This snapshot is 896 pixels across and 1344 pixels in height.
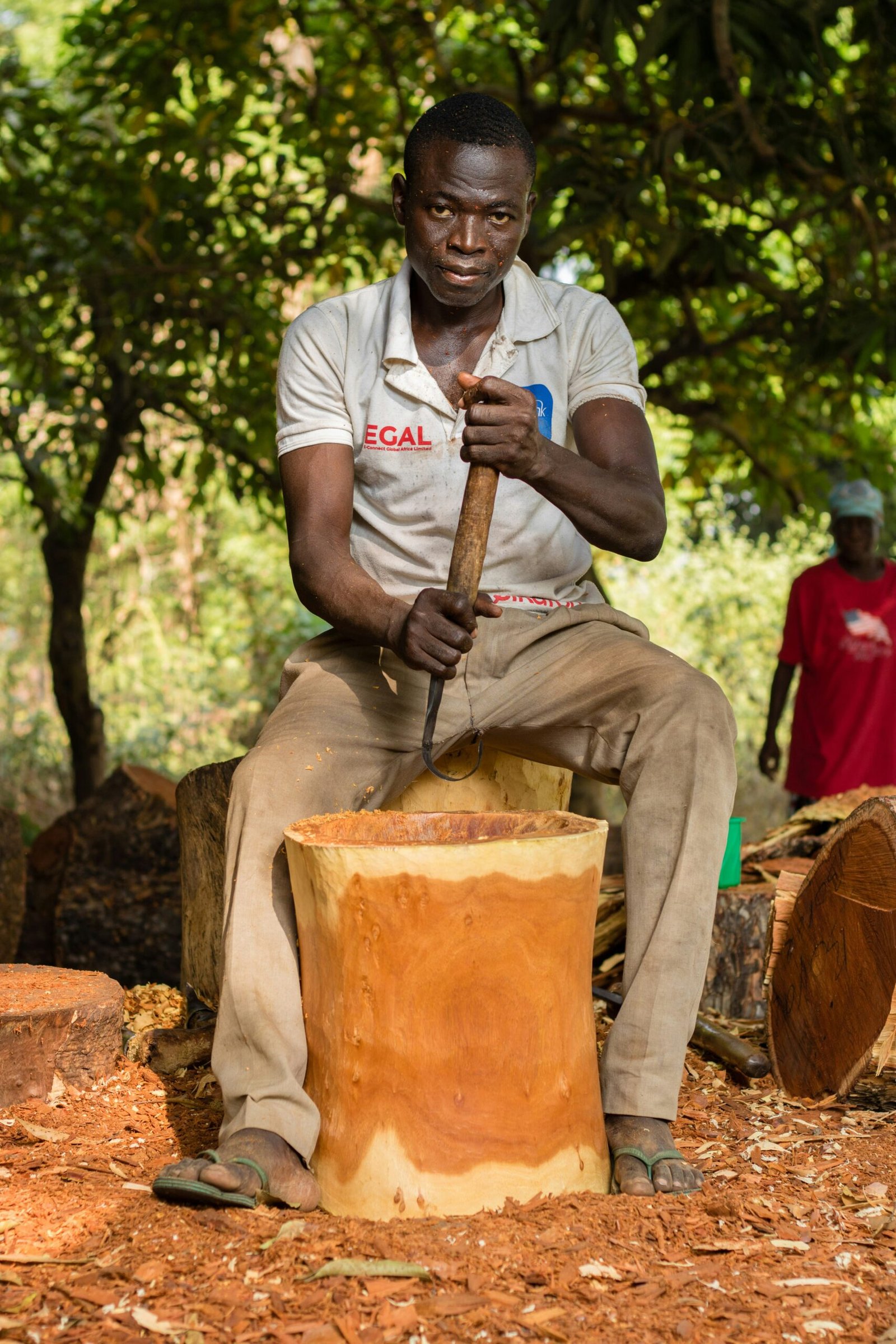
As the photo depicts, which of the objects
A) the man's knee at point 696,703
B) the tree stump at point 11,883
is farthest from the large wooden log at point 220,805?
the tree stump at point 11,883

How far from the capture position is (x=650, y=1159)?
221cm

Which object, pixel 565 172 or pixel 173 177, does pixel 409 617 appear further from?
pixel 173 177

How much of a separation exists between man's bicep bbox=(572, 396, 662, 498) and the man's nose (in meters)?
0.41

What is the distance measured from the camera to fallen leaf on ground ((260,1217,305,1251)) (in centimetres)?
193

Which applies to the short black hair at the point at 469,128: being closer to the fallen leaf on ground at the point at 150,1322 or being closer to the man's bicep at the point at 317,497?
the man's bicep at the point at 317,497

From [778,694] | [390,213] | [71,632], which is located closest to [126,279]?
[390,213]

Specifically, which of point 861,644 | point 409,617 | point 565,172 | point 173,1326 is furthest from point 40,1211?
point 861,644

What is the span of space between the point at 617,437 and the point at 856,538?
3.26m

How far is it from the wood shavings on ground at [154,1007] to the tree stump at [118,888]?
139 cm

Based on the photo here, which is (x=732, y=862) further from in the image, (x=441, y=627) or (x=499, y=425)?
(x=499, y=425)

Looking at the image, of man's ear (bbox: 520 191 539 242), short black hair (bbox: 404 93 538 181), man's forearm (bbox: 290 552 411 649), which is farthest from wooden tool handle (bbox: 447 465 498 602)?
short black hair (bbox: 404 93 538 181)

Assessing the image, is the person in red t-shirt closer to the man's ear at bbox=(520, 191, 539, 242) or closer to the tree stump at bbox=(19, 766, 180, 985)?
the tree stump at bbox=(19, 766, 180, 985)

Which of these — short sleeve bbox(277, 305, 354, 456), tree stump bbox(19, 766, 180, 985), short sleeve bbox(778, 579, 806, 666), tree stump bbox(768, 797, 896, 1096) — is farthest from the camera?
short sleeve bbox(778, 579, 806, 666)

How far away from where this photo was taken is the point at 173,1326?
5.65 feet
